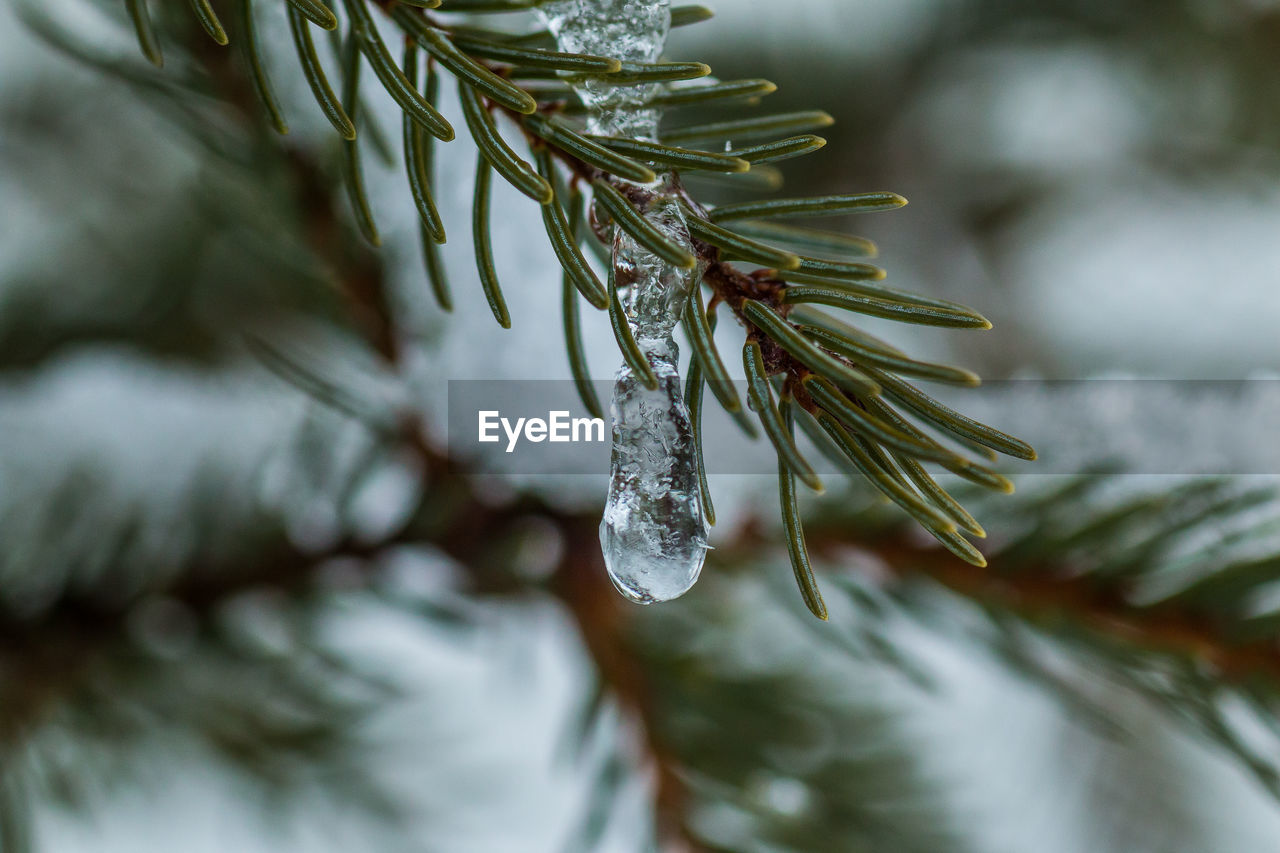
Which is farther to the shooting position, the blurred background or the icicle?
the blurred background

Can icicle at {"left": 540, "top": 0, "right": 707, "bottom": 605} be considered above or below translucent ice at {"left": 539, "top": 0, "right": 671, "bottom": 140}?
below

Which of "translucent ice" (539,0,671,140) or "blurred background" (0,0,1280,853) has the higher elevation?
"translucent ice" (539,0,671,140)

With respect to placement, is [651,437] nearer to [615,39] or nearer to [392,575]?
[615,39]

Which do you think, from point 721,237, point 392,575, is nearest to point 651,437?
point 721,237

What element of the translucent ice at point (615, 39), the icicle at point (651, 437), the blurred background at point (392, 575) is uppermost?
the translucent ice at point (615, 39)

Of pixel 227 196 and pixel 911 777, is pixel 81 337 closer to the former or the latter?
pixel 227 196

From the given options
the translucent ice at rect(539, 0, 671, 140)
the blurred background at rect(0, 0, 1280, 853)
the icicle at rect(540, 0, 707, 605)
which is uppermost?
the translucent ice at rect(539, 0, 671, 140)
